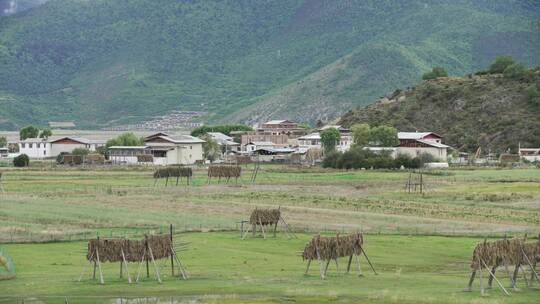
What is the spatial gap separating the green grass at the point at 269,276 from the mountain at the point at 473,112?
11415 centimetres

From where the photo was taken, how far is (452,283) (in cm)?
4144

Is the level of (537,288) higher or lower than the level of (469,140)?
lower

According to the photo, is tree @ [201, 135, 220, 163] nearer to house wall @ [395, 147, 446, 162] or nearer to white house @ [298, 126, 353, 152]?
white house @ [298, 126, 353, 152]

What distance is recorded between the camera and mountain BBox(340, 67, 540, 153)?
169m

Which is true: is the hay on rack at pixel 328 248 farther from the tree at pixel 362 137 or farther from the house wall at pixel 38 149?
the house wall at pixel 38 149

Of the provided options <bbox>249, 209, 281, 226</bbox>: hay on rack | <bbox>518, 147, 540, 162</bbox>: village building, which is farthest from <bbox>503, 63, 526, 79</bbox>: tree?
<bbox>249, 209, 281, 226</bbox>: hay on rack

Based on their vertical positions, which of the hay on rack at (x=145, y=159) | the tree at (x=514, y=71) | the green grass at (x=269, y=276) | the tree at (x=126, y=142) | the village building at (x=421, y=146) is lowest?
the green grass at (x=269, y=276)

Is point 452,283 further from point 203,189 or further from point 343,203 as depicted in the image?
point 203,189

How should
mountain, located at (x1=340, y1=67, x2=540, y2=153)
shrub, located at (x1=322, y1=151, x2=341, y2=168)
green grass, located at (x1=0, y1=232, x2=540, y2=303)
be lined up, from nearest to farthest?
1. green grass, located at (x1=0, y1=232, x2=540, y2=303)
2. shrub, located at (x1=322, y1=151, x2=341, y2=168)
3. mountain, located at (x1=340, y1=67, x2=540, y2=153)

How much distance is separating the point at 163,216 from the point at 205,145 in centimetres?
10054

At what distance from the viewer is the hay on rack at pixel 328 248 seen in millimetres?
43719

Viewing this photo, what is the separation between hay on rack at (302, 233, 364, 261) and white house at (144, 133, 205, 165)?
108 m

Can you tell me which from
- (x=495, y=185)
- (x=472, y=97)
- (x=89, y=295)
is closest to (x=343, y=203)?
(x=495, y=185)

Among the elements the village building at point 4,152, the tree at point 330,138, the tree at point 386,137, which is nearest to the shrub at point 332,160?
the tree at point 386,137
